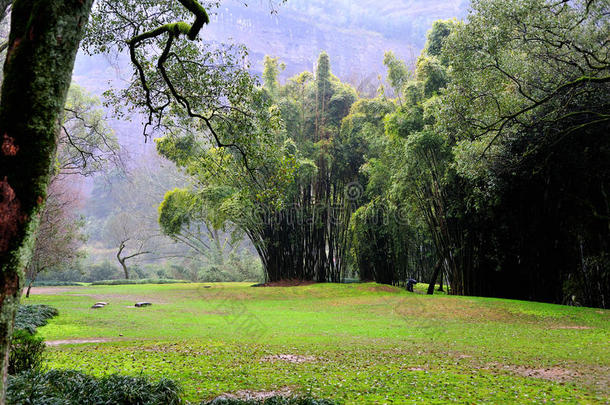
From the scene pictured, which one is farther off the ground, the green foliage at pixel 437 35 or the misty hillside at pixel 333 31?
the misty hillside at pixel 333 31

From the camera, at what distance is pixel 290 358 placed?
6.40m

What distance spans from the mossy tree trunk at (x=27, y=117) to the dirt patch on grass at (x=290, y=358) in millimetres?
4684

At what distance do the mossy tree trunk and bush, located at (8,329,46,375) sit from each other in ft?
9.82

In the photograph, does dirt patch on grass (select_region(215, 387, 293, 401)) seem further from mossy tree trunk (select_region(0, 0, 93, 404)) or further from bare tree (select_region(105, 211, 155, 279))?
bare tree (select_region(105, 211, 155, 279))

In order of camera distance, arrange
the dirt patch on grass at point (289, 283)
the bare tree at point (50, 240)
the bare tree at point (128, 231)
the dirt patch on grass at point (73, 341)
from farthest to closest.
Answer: the bare tree at point (128, 231)
the dirt patch on grass at point (289, 283)
the bare tree at point (50, 240)
the dirt patch on grass at point (73, 341)

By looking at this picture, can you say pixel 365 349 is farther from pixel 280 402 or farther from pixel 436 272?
pixel 436 272

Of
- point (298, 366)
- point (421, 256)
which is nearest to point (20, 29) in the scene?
point (298, 366)

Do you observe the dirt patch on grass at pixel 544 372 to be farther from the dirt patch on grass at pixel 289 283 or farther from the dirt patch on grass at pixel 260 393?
the dirt patch on grass at pixel 289 283

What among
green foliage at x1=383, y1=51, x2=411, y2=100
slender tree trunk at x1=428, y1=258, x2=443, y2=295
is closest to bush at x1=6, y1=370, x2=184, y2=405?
slender tree trunk at x1=428, y1=258, x2=443, y2=295

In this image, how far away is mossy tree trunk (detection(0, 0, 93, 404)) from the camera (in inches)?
76.2

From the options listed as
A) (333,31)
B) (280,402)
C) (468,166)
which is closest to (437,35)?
Answer: (468,166)

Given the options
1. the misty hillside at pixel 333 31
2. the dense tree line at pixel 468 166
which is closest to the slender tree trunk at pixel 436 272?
the dense tree line at pixel 468 166

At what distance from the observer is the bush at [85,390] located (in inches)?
124

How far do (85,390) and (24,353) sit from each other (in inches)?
58.9
